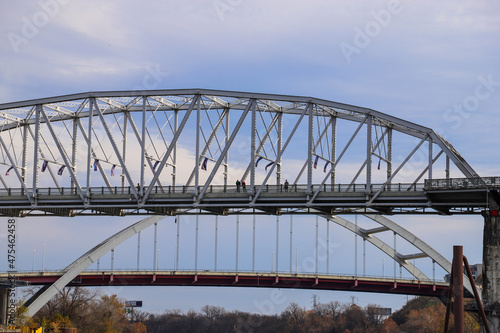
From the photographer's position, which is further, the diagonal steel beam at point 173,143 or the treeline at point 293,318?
the treeline at point 293,318

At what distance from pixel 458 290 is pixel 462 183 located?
2317cm

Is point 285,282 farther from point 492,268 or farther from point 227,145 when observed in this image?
point 492,268

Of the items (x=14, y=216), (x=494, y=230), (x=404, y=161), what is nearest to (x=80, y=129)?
(x=14, y=216)

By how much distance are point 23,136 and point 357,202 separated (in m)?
40.4

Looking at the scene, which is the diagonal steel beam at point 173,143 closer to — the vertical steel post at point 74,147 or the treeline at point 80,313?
the vertical steel post at point 74,147

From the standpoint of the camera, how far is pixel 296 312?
585 ft

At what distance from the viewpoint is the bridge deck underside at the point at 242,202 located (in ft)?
248

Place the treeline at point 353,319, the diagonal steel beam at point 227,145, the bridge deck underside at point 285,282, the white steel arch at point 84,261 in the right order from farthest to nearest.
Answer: the treeline at point 353,319 < the bridge deck underside at point 285,282 < the white steel arch at point 84,261 < the diagonal steel beam at point 227,145

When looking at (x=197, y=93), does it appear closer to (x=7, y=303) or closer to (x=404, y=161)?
(x=404, y=161)

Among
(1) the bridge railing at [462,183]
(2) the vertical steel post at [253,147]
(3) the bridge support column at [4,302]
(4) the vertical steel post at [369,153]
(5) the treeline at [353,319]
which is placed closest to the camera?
(1) the bridge railing at [462,183]

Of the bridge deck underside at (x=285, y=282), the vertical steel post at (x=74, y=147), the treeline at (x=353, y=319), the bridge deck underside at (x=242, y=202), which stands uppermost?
the vertical steel post at (x=74, y=147)

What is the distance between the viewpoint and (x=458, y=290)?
51844 millimetres

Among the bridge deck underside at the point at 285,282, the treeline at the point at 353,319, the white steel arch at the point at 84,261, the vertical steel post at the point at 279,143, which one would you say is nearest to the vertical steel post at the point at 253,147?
the vertical steel post at the point at 279,143

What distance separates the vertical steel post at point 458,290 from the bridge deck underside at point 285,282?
7082 cm
